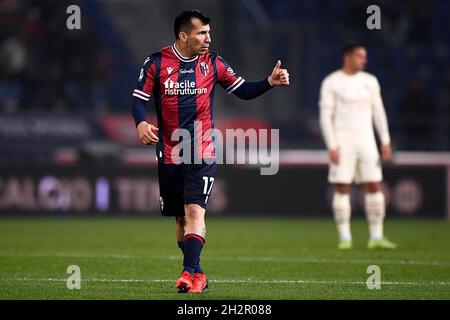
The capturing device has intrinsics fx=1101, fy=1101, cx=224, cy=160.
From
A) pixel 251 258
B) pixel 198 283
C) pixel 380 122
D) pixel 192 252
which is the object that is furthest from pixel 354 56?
pixel 198 283

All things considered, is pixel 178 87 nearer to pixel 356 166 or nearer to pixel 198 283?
pixel 198 283

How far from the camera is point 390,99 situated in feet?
73.0

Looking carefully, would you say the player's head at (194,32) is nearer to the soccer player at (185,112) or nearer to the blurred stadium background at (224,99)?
the soccer player at (185,112)

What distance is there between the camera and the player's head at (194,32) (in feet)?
28.5

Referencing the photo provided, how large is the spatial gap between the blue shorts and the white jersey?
16.6ft

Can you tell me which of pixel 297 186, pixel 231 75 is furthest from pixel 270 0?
pixel 231 75

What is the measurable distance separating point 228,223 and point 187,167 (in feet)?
31.5

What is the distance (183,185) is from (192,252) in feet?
1.81

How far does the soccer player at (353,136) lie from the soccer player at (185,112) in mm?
4875

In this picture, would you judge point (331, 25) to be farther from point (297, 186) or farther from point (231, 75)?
point (231, 75)

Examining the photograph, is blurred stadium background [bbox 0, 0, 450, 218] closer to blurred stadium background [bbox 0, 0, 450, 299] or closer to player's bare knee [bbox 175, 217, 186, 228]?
blurred stadium background [bbox 0, 0, 450, 299]

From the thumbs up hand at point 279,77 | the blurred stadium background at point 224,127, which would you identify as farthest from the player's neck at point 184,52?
the blurred stadium background at point 224,127

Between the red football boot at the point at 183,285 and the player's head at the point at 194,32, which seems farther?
the player's head at the point at 194,32

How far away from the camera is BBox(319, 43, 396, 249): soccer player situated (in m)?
13.5
